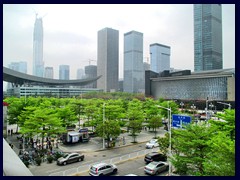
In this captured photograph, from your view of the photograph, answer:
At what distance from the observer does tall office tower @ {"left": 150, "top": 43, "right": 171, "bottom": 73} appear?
13598 cm

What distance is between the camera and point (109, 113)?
75.5ft

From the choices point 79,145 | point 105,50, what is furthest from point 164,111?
point 105,50

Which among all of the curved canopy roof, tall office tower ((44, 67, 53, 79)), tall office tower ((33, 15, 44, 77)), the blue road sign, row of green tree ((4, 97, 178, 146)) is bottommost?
row of green tree ((4, 97, 178, 146))

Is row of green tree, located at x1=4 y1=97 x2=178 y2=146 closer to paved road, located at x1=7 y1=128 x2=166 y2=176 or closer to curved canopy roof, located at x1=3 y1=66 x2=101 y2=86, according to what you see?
paved road, located at x1=7 y1=128 x2=166 y2=176

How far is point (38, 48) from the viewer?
6280 inches

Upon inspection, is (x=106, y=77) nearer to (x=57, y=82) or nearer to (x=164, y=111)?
(x=57, y=82)

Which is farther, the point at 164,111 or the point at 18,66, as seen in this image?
the point at 18,66

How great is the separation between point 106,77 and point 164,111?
401 feet

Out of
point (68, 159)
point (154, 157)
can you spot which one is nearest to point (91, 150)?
point (68, 159)

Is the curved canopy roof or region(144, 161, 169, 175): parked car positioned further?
the curved canopy roof

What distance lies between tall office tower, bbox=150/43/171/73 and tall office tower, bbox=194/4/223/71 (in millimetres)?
44161

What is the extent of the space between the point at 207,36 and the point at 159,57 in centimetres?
5965

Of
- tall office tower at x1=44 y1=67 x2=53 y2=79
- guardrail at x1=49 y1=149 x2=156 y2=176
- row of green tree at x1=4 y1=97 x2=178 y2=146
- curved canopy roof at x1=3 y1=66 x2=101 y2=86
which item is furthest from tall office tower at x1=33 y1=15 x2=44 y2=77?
guardrail at x1=49 y1=149 x2=156 y2=176

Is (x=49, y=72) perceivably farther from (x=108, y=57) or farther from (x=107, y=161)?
(x=107, y=161)
